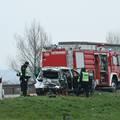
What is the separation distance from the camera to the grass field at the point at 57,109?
17.4 meters

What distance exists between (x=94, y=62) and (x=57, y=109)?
14.0m

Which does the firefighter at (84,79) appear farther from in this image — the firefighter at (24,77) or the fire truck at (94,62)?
the fire truck at (94,62)

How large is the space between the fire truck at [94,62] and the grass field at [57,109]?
9637mm

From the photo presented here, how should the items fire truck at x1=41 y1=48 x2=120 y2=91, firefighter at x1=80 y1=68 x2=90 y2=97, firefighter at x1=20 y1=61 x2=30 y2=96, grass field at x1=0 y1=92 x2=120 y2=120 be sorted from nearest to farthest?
grass field at x1=0 y1=92 x2=120 y2=120
firefighter at x1=20 y1=61 x2=30 y2=96
firefighter at x1=80 y1=68 x2=90 y2=97
fire truck at x1=41 y1=48 x2=120 y2=91

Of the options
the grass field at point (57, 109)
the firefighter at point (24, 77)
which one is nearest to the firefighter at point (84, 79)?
the firefighter at point (24, 77)

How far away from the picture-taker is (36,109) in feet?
61.3

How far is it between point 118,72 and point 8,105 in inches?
609

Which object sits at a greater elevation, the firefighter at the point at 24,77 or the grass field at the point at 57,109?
the firefighter at the point at 24,77

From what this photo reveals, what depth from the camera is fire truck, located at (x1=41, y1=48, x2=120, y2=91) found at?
31797 millimetres

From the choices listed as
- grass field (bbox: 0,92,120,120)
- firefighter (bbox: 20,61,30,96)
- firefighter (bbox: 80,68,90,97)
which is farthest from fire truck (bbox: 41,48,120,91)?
grass field (bbox: 0,92,120,120)

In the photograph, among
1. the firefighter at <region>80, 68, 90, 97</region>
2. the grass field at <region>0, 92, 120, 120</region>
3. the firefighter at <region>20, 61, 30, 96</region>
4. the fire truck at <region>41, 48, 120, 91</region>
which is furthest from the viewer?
the fire truck at <region>41, 48, 120, 91</region>

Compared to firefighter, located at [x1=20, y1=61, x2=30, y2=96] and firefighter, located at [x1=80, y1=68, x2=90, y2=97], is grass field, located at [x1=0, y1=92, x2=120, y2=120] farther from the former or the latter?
firefighter, located at [x1=80, y1=68, x2=90, y2=97]

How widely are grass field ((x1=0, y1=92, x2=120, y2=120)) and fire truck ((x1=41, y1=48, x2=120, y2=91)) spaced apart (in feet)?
31.6

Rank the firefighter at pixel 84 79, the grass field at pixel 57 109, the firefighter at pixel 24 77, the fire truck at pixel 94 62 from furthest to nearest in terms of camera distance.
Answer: the fire truck at pixel 94 62 < the firefighter at pixel 84 79 < the firefighter at pixel 24 77 < the grass field at pixel 57 109
